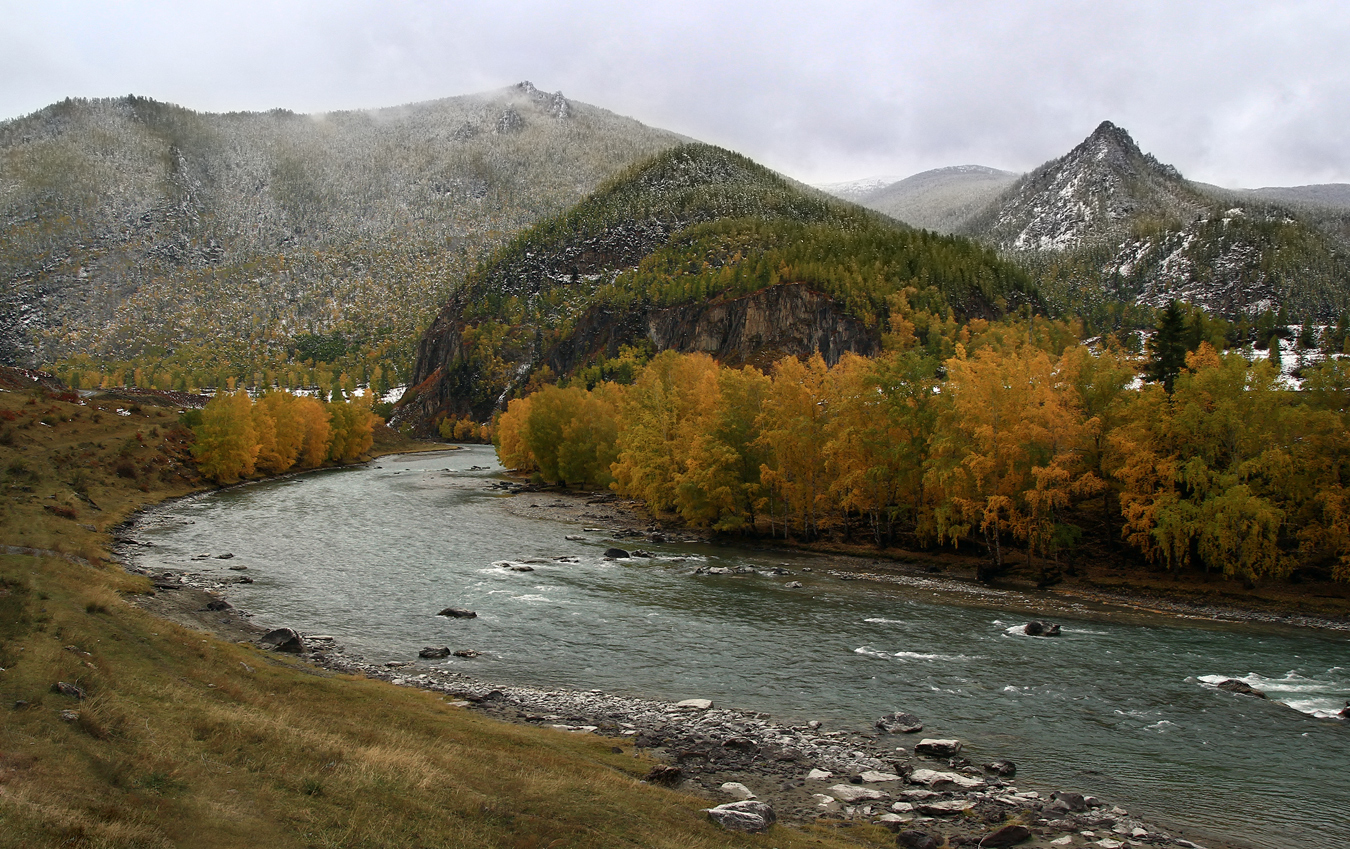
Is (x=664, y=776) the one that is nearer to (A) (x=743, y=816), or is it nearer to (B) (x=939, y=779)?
(A) (x=743, y=816)

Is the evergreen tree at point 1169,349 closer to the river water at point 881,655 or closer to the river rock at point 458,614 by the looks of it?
the river water at point 881,655

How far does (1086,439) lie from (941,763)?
4243 cm

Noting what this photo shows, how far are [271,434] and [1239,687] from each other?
13264 centimetres

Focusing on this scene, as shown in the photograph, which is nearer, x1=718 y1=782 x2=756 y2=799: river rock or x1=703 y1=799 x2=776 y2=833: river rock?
x1=703 y1=799 x2=776 y2=833: river rock

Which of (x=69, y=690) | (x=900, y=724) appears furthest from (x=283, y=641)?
(x=900, y=724)

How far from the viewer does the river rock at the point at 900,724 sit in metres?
28.9

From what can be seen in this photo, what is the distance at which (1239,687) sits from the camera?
113 ft

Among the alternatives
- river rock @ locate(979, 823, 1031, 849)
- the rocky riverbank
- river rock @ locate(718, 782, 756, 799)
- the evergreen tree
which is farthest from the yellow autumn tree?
the evergreen tree

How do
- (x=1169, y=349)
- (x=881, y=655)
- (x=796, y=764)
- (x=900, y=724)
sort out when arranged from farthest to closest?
(x=1169, y=349)
(x=881, y=655)
(x=900, y=724)
(x=796, y=764)

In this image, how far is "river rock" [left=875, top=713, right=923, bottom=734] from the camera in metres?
28.9

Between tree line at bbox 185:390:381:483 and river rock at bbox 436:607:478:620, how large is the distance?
83.9 metres

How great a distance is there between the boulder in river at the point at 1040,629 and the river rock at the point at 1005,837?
2467cm

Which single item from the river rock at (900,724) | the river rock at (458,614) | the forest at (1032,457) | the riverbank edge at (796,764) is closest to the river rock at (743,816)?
the riverbank edge at (796,764)

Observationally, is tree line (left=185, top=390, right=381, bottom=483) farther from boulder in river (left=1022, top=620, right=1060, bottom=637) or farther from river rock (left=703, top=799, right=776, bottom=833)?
river rock (left=703, top=799, right=776, bottom=833)
